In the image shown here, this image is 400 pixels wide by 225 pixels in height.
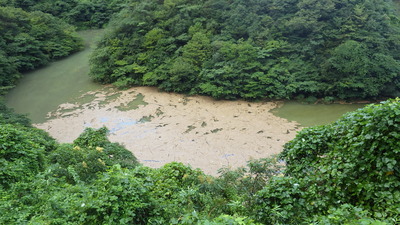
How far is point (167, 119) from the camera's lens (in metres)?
10.8

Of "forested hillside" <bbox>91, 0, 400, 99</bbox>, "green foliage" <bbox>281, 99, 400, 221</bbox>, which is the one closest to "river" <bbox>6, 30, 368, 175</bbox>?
"forested hillside" <bbox>91, 0, 400, 99</bbox>

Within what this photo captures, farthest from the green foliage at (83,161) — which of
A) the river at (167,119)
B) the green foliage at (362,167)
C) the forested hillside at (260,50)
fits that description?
the forested hillside at (260,50)

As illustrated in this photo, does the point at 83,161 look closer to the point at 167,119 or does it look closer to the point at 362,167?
the point at 362,167

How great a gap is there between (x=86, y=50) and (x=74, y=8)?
271 inches

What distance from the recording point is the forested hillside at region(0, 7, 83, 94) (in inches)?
545

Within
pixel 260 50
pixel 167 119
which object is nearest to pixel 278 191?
pixel 167 119

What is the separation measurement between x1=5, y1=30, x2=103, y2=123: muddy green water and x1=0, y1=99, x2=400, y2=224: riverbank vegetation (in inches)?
336

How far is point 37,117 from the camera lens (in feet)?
36.5

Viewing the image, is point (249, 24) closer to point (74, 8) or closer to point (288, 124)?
point (288, 124)

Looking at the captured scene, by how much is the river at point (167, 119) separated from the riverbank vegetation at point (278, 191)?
4.29 metres

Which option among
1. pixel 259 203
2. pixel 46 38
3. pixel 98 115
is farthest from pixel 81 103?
pixel 259 203

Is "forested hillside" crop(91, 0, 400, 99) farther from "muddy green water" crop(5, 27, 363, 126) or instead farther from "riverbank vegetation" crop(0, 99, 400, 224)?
"riverbank vegetation" crop(0, 99, 400, 224)

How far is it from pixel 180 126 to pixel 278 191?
288 inches

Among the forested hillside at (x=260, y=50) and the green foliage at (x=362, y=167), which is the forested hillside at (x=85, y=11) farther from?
the green foliage at (x=362, y=167)
